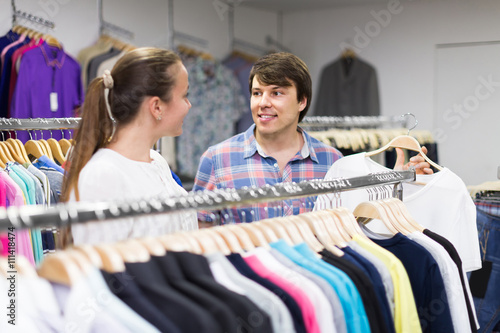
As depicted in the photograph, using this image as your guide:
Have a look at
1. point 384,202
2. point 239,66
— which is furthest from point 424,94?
point 384,202

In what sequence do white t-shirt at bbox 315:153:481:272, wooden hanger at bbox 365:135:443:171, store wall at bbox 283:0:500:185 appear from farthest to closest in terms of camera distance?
1. store wall at bbox 283:0:500:185
2. wooden hanger at bbox 365:135:443:171
3. white t-shirt at bbox 315:153:481:272

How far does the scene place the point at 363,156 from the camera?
2.06 meters

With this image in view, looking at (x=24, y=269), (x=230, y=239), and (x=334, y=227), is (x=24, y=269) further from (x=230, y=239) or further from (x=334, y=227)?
(x=334, y=227)

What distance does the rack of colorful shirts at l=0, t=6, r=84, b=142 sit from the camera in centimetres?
333

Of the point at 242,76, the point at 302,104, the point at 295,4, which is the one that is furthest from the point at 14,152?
the point at 295,4

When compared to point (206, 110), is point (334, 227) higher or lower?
lower

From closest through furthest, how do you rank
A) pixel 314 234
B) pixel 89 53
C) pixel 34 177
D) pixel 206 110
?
pixel 314 234, pixel 34 177, pixel 89 53, pixel 206 110

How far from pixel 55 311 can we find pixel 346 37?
5.05 meters

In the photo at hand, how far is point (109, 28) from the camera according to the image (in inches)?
160

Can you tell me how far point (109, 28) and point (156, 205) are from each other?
335cm

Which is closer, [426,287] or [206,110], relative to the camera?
[426,287]

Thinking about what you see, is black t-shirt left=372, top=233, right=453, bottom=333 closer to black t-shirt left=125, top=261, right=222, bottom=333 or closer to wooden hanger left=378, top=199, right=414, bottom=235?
wooden hanger left=378, top=199, right=414, bottom=235

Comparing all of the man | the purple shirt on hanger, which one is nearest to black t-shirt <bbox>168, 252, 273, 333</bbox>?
the man

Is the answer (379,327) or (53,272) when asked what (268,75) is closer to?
(379,327)
